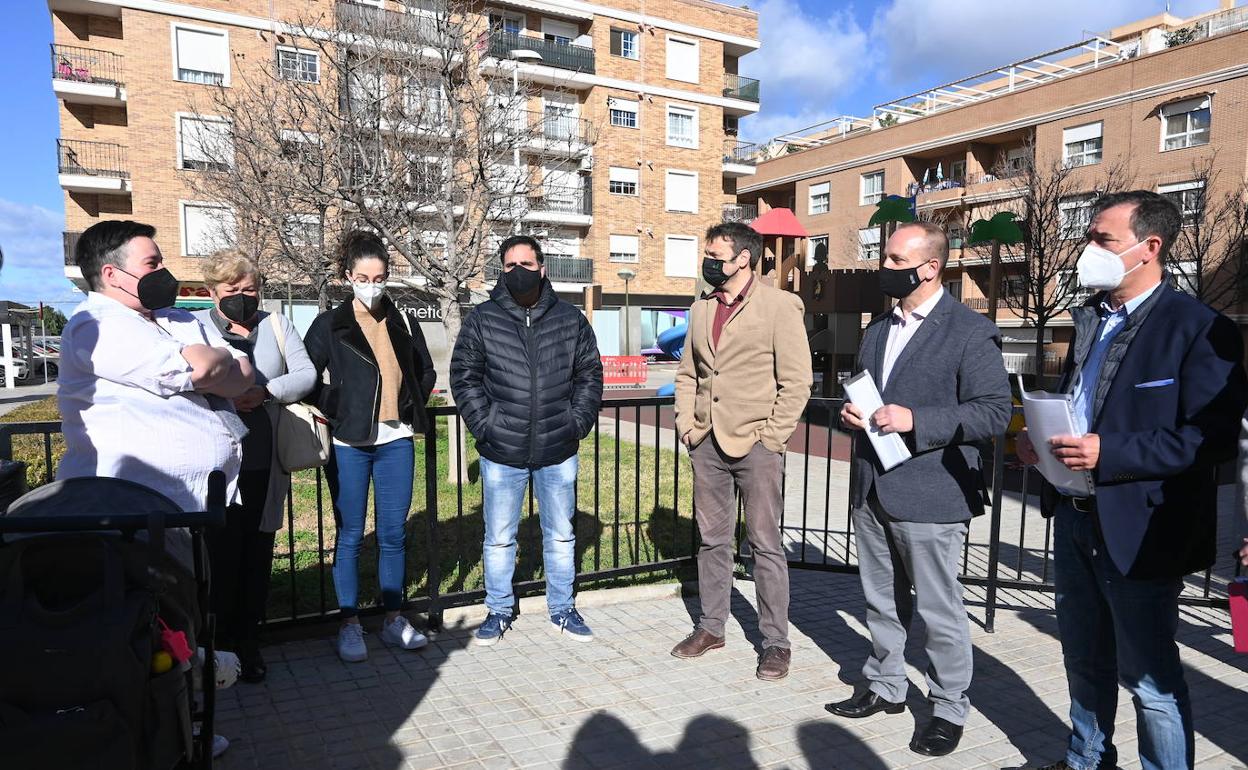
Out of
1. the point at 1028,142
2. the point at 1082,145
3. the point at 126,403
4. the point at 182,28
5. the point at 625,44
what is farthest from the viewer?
the point at 625,44

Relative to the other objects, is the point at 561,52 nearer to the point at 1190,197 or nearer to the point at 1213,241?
the point at 1190,197

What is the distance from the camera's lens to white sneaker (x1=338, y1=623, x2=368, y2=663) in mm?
4035

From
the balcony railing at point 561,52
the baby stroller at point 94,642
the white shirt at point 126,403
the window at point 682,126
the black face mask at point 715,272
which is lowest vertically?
the baby stroller at point 94,642

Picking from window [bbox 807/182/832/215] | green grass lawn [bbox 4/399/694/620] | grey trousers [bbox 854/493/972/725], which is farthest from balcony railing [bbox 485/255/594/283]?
grey trousers [bbox 854/493/972/725]

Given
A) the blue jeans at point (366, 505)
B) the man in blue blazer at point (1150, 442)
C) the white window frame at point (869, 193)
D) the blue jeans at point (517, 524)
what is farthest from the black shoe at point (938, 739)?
the white window frame at point (869, 193)

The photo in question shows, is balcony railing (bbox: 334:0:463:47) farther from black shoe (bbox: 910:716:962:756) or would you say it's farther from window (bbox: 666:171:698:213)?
window (bbox: 666:171:698:213)

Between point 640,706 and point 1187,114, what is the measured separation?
35965mm

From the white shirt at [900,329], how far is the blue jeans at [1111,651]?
0.87m

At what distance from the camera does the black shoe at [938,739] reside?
321 cm

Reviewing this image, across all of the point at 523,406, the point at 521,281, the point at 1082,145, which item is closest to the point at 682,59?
the point at 1082,145

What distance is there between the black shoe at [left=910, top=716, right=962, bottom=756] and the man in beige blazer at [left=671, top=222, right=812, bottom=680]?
2.65 feet

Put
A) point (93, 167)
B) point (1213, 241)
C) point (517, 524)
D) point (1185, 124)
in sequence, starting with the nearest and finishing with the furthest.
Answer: point (517, 524), point (1213, 241), point (1185, 124), point (93, 167)

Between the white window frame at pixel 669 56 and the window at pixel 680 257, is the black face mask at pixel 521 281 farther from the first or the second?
the white window frame at pixel 669 56

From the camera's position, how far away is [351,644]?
407cm
